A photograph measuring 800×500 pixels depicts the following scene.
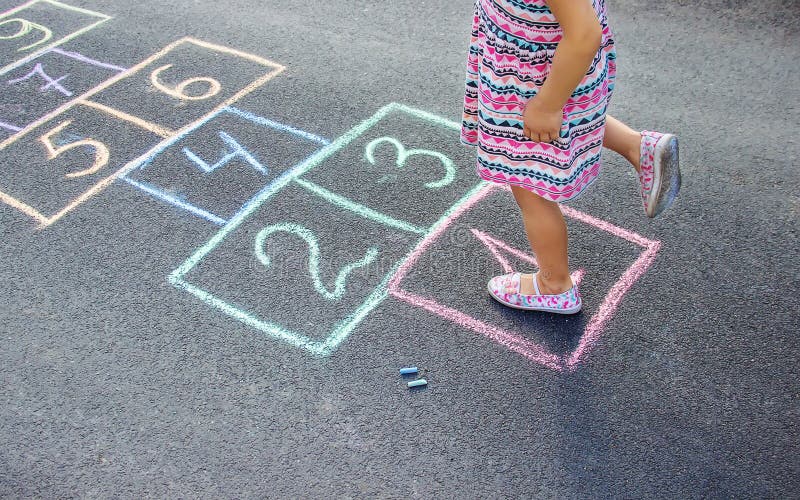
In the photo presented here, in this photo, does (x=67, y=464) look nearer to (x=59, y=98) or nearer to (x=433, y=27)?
(x=59, y=98)

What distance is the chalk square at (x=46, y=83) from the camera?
14.0ft

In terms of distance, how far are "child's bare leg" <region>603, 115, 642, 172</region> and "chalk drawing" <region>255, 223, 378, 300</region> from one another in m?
1.10

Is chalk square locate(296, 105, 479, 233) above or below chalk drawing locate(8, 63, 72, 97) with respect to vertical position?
above

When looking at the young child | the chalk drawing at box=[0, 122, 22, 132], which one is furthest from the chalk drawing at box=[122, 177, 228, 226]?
the young child

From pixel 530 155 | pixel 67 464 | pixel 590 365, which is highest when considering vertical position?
pixel 530 155

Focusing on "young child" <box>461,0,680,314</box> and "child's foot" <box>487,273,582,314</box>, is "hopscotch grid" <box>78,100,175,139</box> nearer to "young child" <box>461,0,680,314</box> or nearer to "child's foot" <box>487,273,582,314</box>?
"young child" <box>461,0,680,314</box>

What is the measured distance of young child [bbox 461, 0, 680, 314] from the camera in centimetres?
218

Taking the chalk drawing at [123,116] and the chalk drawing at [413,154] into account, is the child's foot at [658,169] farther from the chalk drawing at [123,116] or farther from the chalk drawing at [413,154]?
the chalk drawing at [123,116]

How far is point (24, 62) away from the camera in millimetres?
4707

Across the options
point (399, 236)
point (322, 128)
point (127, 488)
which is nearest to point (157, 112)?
point (322, 128)

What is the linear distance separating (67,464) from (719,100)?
355 cm

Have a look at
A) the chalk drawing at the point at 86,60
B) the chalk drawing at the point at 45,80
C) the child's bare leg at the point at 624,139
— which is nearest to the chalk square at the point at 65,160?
the chalk drawing at the point at 45,80

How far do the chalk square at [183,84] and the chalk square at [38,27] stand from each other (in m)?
0.76

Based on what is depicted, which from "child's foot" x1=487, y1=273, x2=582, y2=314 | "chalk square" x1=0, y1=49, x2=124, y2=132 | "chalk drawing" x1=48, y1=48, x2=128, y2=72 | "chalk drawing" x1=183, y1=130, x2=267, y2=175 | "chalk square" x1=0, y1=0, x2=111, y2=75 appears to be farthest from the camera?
"chalk square" x1=0, y1=0, x2=111, y2=75
